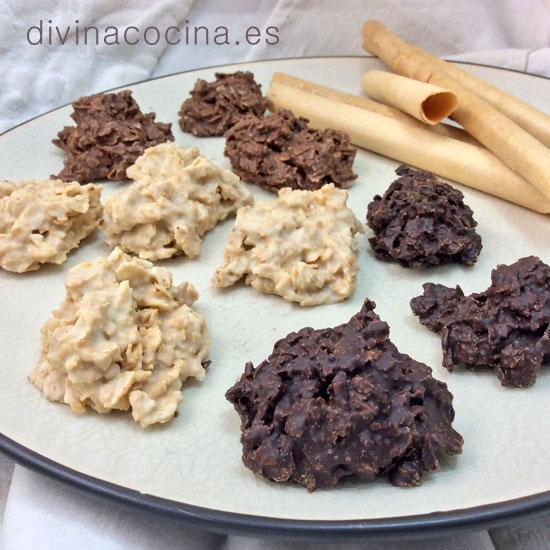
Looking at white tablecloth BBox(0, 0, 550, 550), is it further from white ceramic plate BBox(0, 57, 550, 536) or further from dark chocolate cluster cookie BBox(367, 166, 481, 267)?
dark chocolate cluster cookie BBox(367, 166, 481, 267)

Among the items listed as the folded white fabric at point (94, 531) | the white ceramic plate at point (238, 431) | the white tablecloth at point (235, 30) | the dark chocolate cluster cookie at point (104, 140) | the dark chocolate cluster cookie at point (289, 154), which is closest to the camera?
the white ceramic plate at point (238, 431)

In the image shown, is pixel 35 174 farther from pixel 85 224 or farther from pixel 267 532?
pixel 267 532

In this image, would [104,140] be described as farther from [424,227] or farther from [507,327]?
[507,327]

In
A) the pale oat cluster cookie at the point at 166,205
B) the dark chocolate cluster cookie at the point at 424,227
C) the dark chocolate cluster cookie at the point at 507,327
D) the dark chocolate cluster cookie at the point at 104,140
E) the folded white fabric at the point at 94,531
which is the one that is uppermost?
the dark chocolate cluster cookie at the point at 507,327

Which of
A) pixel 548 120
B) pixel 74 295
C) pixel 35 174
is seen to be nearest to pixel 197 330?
pixel 74 295

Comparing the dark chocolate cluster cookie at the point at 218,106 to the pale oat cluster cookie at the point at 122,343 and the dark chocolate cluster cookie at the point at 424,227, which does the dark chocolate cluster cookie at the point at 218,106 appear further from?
the pale oat cluster cookie at the point at 122,343

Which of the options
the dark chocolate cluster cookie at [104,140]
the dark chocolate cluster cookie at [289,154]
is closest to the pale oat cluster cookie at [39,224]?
the dark chocolate cluster cookie at [104,140]
